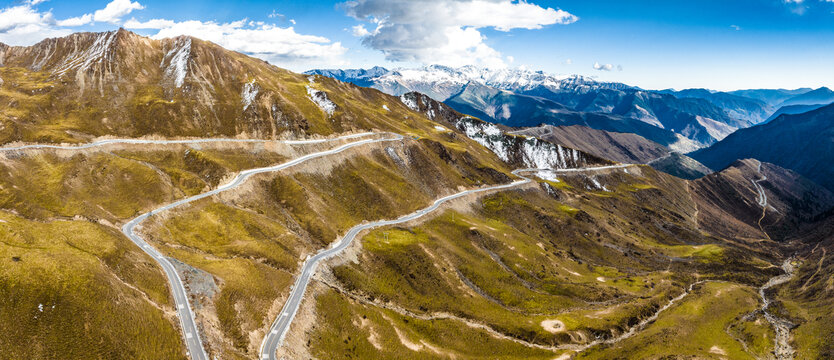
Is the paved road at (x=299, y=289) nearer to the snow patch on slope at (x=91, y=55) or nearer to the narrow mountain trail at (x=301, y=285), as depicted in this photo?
the narrow mountain trail at (x=301, y=285)

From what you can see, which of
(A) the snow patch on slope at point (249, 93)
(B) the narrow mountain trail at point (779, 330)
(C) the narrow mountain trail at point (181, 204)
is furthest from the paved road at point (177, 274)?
(B) the narrow mountain trail at point (779, 330)

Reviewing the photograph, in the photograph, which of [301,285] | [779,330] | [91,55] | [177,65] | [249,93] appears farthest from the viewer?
[177,65]

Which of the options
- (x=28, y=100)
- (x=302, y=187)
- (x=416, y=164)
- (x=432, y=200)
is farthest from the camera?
(x=416, y=164)

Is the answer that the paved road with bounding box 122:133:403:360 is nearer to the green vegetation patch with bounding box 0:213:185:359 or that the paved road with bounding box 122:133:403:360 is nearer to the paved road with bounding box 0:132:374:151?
the green vegetation patch with bounding box 0:213:185:359

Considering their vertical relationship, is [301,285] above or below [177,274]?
below

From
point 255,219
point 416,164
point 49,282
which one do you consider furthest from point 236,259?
point 416,164

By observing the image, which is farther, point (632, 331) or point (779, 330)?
point (779, 330)

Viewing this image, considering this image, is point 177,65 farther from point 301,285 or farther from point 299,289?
point 299,289

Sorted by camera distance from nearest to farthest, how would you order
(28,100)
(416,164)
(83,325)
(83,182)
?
(83,325), (83,182), (28,100), (416,164)

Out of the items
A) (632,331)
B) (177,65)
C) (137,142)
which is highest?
(177,65)

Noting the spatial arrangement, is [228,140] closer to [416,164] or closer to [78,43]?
[416,164]

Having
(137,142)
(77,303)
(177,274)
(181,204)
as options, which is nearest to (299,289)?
(177,274)
